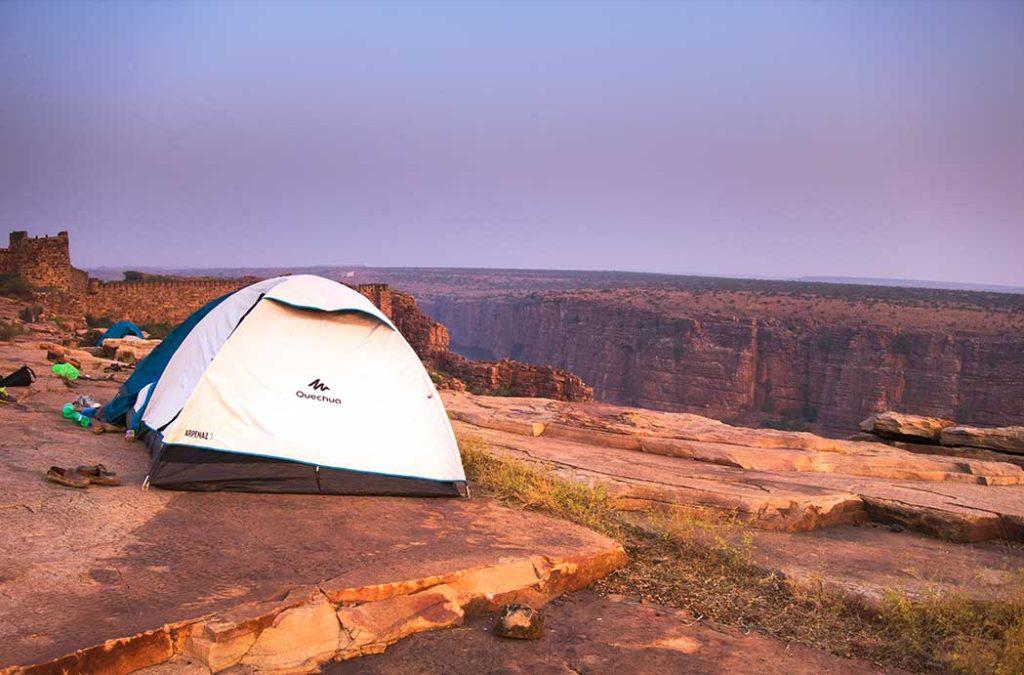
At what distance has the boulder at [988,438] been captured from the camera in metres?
11.9

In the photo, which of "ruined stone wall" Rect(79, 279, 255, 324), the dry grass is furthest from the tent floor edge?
"ruined stone wall" Rect(79, 279, 255, 324)

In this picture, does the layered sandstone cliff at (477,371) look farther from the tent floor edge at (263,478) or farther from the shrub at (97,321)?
the tent floor edge at (263,478)

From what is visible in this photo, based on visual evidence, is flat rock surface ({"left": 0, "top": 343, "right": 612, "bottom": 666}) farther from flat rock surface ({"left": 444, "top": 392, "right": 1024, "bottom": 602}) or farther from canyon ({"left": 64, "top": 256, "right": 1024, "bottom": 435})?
canyon ({"left": 64, "top": 256, "right": 1024, "bottom": 435})

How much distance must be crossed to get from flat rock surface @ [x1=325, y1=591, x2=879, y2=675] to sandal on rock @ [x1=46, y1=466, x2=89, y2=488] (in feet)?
11.2

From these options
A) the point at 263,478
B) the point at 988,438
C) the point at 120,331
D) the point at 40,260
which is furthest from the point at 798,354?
the point at 263,478

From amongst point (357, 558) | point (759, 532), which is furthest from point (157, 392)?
point (759, 532)

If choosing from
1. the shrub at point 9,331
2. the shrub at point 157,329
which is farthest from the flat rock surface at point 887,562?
the shrub at point 157,329

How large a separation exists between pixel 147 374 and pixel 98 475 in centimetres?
270

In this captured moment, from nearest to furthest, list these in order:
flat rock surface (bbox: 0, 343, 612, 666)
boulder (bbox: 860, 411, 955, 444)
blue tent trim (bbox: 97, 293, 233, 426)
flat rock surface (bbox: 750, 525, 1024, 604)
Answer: flat rock surface (bbox: 0, 343, 612, 666) → flat rock surface (bbox: 750, 525, 1024, 604) → blue tent trim (bbox: 97, 293, 233, 426) → boulder (bbox: 860, 411, 955, 444)

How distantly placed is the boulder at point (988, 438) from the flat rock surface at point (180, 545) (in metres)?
8.70

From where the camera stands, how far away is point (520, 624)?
16.3 feet

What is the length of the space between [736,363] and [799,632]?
44106 millimetres

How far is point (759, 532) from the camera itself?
25.4ft

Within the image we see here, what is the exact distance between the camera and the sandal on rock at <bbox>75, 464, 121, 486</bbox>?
21.6 ft
